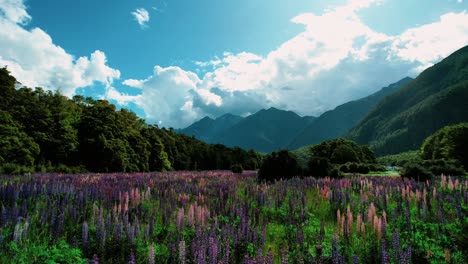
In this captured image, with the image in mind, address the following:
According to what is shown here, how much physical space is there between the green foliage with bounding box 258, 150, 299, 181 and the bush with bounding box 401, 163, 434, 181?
5185 millimetres

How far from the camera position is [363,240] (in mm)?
4480

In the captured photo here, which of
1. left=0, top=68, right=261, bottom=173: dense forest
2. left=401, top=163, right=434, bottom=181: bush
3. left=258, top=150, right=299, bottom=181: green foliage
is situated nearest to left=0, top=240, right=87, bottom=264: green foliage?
left=258, top=150, right=299, bottom=181: green foliage

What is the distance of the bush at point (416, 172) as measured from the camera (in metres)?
13.2

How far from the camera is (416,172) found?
1350 cm

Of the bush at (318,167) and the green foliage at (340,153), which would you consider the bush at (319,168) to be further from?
the green foliage at (340,153)

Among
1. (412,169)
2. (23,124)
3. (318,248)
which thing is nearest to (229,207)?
(318,248)

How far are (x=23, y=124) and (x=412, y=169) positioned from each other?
33.6 m

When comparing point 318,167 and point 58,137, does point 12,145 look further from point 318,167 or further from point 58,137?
point 318,167

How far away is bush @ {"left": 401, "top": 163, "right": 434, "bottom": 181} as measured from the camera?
13242mm

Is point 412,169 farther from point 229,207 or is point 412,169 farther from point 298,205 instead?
point 229,207

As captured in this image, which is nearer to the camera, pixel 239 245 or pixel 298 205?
pixel 239 245

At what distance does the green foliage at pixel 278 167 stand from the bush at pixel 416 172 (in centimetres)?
518

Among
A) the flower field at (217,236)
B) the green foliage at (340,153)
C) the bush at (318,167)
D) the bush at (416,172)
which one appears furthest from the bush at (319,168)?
the green foliage at (340,153)

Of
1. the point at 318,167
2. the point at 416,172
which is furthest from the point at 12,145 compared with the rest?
the point at 416,172
